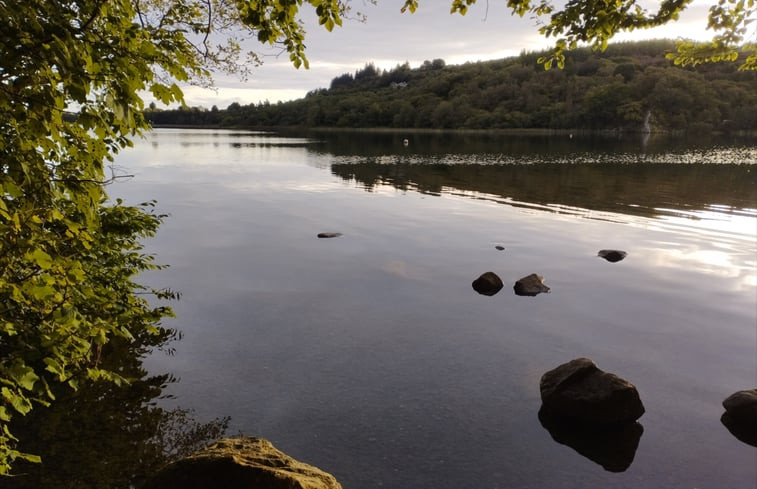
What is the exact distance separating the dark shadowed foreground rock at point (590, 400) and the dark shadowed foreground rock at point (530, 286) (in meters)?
9.01

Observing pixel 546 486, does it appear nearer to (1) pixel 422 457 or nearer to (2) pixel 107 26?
(1) pixel 422 457

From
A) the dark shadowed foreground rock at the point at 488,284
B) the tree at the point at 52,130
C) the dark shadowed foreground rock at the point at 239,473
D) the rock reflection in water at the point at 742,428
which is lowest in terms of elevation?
the rock reflection in water at the point at 742,428

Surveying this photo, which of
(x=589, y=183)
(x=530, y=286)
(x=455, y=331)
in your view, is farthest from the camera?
(x=589, y=183)

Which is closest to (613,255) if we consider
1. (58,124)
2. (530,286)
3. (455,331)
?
Answer: (530,286)

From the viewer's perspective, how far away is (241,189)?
5378cm

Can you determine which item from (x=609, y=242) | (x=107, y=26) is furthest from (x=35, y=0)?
(x=609, y=242)

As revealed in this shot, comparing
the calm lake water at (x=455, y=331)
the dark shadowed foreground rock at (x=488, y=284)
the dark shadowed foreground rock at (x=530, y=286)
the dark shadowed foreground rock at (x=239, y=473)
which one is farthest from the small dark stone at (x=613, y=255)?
the dark shadowed foreground rock at (x=239, y=473)

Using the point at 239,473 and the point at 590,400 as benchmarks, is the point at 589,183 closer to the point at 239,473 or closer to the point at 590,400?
the point at 590,400

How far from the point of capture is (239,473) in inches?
305

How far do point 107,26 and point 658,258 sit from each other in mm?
28526

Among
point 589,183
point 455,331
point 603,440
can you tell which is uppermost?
point 589,183

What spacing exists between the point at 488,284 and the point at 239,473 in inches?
628

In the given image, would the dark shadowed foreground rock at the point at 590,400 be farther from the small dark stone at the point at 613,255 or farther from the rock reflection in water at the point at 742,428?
the small dark stone at the point at 613,255

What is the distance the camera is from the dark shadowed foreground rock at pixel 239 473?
7.59m
